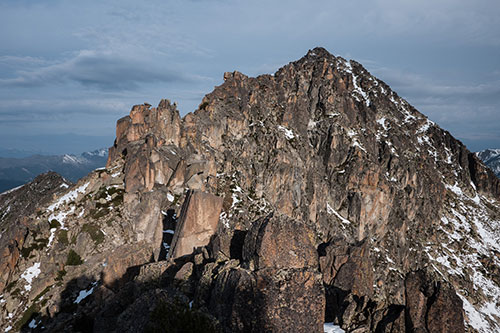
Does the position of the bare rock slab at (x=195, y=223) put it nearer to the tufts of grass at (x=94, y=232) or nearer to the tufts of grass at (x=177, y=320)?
the tufts of grass at (x=94, y=232)

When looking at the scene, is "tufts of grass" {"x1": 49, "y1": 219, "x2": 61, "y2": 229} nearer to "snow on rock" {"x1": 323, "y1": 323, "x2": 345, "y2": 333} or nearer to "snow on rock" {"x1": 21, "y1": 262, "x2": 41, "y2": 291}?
"snow on rock" {"x1": 21, "y1": 262, "x2": 41, "y2": 291}

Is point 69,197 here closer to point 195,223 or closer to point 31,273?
point 31,273

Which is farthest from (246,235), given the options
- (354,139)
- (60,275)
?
(354,139)

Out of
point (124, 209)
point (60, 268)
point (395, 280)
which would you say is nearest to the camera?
point (60, 268)

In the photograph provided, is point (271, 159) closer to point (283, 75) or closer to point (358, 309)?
point (283, 75)

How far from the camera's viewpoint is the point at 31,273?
6212 cm

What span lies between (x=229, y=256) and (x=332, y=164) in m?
146

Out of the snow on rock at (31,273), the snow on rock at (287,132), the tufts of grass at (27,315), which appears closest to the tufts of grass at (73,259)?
the snow on rock at (31,273)

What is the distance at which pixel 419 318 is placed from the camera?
24594 millimetres

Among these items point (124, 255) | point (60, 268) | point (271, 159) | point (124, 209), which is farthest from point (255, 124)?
point (124, 255)

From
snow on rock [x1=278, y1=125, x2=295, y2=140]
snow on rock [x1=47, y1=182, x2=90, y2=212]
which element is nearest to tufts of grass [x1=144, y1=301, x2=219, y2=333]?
snow on rock [x1=47, y1=182, x2=90, y2=212]

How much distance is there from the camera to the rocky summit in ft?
77.5

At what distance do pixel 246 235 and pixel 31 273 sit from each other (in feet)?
182

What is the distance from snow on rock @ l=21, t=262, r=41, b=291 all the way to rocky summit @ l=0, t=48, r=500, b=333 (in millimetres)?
270
